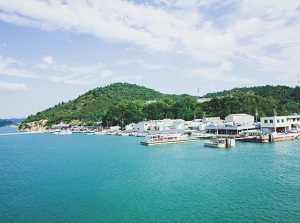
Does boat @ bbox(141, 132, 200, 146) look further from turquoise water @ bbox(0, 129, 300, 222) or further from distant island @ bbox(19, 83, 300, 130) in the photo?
distant island @ bbox(19, 83, 300, 130)

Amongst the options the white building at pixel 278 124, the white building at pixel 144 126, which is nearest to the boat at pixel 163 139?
the white building at pixel 278 124

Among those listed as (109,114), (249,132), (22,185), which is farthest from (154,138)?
(109,114)

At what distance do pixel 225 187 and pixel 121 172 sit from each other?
367 inches

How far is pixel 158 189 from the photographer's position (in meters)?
19.1

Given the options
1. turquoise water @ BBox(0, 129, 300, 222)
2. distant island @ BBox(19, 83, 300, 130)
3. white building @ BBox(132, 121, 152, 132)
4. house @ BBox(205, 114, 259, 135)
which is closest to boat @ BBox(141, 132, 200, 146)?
house @ BBox(205, 114, 259, 135)

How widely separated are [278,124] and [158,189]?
32819mm

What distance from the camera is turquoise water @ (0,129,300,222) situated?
14859 mm

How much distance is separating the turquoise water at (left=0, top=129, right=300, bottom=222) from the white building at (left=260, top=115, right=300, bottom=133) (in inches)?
603

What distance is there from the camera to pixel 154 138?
44750 mm

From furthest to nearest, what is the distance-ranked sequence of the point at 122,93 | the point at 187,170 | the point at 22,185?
1. the point at 122,93
2. the point at 187,170
3. the point at 22,185

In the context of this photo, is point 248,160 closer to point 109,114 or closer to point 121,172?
point 121,172

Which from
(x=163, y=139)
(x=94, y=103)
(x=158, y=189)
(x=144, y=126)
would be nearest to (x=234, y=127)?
(x=163, y=139)

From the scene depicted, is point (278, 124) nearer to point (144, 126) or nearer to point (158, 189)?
point (144, 126)

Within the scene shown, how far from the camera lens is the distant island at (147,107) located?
Result: 73.5 meters
